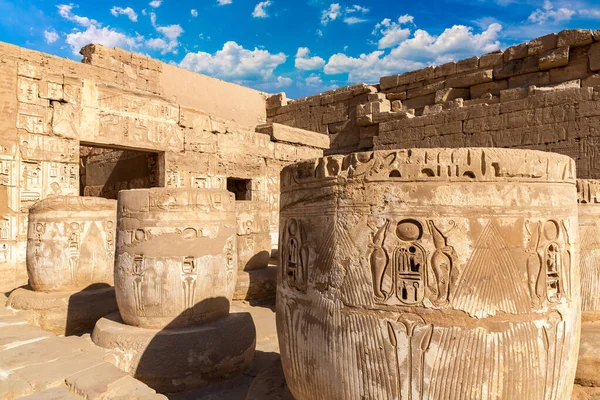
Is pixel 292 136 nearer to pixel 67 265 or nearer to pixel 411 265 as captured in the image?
pixel 67 265

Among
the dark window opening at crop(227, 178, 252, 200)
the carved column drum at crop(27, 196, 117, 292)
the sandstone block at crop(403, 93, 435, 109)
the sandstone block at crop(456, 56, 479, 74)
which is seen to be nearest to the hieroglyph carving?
the carved column drum at crop(27, 196, 117, 292)

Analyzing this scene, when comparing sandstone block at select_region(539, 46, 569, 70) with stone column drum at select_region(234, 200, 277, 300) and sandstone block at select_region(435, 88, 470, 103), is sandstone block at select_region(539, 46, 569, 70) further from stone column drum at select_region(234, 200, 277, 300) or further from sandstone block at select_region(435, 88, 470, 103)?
stone column drum at select_region(234, 200, 277, 300)

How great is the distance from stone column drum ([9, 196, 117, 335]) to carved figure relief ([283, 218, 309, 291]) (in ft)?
12.4

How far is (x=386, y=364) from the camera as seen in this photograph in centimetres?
182

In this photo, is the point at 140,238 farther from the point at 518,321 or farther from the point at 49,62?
the point at 49,62

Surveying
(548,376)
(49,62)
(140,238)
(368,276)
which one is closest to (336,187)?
(368,276)

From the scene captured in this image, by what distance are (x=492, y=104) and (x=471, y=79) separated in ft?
3.95

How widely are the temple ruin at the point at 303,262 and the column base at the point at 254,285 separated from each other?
30mm

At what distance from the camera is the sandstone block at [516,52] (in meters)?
10.4

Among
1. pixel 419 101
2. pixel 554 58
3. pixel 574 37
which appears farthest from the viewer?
pixel 419 101

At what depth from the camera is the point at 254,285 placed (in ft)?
21.3

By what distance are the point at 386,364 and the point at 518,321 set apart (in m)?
0.59

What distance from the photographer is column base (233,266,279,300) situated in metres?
6.37

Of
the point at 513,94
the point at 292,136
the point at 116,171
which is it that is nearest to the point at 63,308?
the point at 116,171
